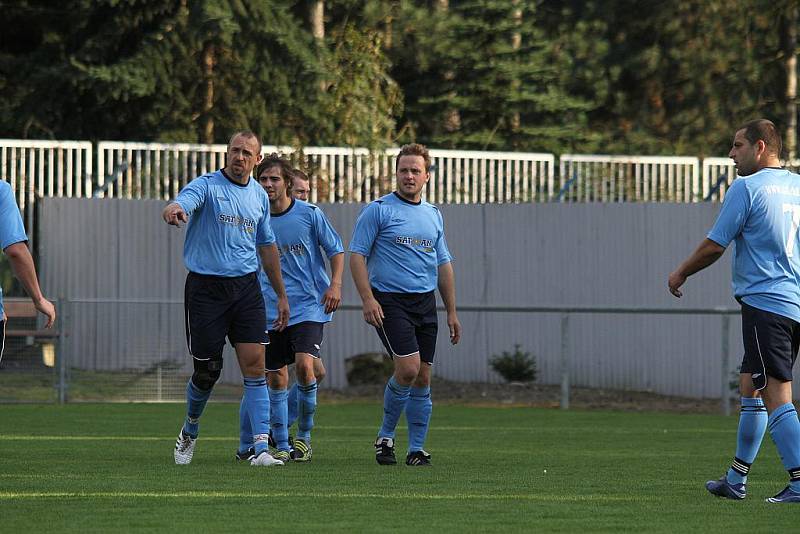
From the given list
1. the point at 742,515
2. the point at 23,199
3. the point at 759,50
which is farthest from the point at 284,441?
the point at 759,50

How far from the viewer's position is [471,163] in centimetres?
2575

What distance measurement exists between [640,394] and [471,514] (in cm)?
1288

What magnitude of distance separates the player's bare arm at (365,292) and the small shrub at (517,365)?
1043 centimetres

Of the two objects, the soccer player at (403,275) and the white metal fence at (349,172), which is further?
the white metal fence at (349,172)

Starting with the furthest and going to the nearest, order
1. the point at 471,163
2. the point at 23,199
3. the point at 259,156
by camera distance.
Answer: the point at 471,163 < the point at 23,199 < the point at 259,156

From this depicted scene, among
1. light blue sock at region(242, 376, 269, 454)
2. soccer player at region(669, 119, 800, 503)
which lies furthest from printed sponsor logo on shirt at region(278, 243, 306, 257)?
soccer player at region(669, 119, 800, 503)

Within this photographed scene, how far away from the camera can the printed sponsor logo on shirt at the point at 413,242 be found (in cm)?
1152

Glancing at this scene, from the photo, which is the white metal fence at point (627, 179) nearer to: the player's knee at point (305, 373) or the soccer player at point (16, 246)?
the player's knee at point (305, 373)

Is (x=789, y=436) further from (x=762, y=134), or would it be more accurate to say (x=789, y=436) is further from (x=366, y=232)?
(x=366, y=232)

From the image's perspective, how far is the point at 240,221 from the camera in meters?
11.1

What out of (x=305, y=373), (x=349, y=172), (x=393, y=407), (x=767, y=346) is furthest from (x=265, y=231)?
(x=349, y=172)

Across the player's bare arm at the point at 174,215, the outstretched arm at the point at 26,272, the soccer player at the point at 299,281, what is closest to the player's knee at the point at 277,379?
the soccer player at the point at 299,281

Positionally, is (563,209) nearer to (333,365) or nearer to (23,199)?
(333,365)

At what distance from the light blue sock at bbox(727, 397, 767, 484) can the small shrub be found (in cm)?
1233
